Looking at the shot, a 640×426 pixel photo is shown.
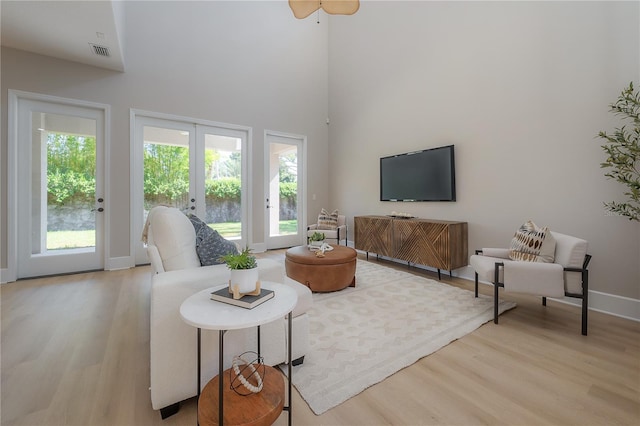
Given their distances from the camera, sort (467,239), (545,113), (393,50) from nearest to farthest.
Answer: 1. (545,113)
2. (467,239)
3. (393,50)

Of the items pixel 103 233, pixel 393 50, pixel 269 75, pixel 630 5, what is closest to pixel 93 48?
pixel 103 233

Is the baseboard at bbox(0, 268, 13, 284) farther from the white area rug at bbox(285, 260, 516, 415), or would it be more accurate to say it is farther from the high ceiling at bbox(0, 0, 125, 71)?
the white area rug at bbox(285, 260, 516, 415)

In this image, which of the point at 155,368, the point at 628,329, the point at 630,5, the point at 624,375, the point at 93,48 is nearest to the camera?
the point at 155,368

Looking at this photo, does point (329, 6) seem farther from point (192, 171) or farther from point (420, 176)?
point (192, 171)

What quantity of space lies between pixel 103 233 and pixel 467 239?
511 cm

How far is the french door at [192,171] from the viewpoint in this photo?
4.17 m

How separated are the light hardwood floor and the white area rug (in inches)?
3.2

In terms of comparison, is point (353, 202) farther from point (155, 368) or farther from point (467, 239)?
point (155, 368)


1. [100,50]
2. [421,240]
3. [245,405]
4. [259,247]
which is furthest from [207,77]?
[245,405]

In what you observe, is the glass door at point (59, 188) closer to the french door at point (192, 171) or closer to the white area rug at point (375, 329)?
the french door at point (192, 171)

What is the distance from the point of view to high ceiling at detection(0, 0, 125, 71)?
8.28ft

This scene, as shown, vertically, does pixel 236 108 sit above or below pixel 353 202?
above

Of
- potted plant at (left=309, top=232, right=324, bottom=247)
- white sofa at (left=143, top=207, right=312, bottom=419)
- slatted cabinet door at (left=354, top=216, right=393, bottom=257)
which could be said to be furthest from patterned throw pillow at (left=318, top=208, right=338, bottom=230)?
white sofa at (left=143, top=207, right=312, bottom=419)

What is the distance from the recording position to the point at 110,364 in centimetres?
167
